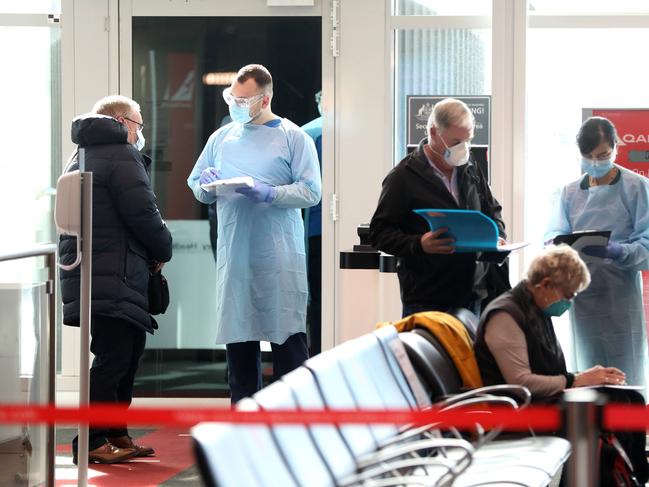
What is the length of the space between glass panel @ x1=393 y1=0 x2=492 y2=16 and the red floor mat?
2.96 metres

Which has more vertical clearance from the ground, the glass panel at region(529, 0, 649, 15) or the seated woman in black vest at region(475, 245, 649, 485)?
the glass panel at region(529, 0, 649, 15)

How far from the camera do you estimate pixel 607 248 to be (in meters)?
5.94

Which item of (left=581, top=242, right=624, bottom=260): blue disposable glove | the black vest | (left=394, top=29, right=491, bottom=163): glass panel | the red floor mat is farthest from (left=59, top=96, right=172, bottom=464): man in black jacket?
(left=394, top=29, right=491, bottom=163): glass panel

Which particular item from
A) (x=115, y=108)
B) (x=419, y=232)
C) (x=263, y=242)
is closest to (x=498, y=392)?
(x=419, y=232)

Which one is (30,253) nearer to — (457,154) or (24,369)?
(24,369)

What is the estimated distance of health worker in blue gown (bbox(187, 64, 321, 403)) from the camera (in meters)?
6.24

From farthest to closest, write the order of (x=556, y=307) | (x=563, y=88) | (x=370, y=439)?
(x=563, y=88) < (x=556, y=307) < (x=370, y=439)

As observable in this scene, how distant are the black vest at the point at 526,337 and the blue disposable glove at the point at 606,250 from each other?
143 centimetres

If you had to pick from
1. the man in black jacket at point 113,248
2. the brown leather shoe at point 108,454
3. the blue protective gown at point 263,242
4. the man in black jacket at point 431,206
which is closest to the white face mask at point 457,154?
the man in black jacket at point 431,206

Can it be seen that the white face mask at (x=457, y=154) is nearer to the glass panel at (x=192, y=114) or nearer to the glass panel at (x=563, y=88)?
the glass panel at (x=563, y=88)

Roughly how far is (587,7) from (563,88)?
517mm

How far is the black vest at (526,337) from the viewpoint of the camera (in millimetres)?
4531

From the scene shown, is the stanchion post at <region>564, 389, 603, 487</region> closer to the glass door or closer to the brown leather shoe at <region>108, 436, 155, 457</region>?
the brown leather shoe at <region>108, 436, 155, 457</region>

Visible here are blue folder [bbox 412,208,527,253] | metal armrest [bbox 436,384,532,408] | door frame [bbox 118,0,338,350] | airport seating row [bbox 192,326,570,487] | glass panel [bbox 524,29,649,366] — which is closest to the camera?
airport seating row [bbox 192,326,570,487]
